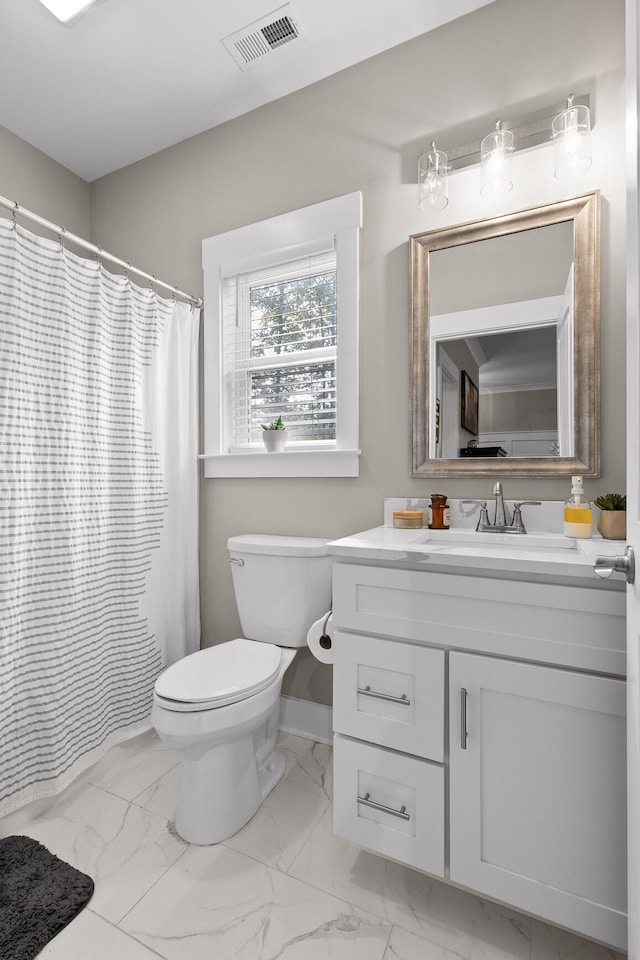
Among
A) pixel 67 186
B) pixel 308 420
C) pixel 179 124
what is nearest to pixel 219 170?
pixel 179 124

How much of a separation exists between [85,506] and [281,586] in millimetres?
751

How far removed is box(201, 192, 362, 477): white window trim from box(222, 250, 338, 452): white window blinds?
1.8 inches

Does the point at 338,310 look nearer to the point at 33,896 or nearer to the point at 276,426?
the point at 276,426

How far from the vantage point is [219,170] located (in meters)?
2.12

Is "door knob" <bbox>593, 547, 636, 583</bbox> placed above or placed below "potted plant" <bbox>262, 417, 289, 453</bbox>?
below

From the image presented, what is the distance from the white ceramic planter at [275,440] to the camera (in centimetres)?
191

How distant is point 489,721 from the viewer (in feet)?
3.42

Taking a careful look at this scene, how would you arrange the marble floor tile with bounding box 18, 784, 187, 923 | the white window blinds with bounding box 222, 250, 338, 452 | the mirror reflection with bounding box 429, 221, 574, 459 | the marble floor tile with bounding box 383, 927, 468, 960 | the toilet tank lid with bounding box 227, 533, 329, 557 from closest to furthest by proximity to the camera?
the marble floor tile with bounding box 383, 927, 468, 960 → the marble floor tile with bounding box 18, 784, 187, 923 → the mirror reflection with bounding box 429, 221, 574, 459 → the toilet tank lid with bounding box 227, 533, 329, 557 → the white window blinds with bounding box 222, 250, 338, 452

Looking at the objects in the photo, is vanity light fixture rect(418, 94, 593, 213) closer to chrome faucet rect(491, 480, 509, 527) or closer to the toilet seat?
chrome faucet rect(491, 480, 509, 527)

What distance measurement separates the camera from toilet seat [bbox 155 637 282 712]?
1.31m

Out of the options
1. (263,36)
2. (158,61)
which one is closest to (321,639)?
(263,36)

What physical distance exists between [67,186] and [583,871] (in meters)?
3.29

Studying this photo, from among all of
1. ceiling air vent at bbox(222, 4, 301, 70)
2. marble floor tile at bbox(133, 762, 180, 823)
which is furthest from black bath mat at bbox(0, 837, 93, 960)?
ceiling air vent at bbox(222, 4, 301, 70)

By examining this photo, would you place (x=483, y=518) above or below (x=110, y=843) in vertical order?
above
